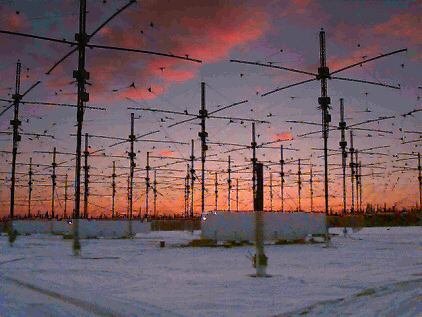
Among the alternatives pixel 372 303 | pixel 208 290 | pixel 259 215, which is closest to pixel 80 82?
pixel 259 215

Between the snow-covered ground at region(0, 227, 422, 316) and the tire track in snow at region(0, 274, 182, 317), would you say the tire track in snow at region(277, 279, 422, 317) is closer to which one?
the snow-covered ground at region(0, 227, 422, 316)

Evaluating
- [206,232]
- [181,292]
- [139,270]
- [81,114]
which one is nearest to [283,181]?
[206,232]

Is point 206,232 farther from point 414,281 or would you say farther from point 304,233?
point 414,281

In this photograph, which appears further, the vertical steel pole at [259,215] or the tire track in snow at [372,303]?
the vertical steel pole at [259,215]

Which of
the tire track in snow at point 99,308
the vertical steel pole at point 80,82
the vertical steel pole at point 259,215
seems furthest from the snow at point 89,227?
the tire track in snow at point 99,308

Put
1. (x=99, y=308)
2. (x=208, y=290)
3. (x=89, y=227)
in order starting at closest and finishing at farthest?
(x=99, y=308), (x=208, y=290), (x=89, y=227)

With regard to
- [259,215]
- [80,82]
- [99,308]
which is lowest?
[99,308]

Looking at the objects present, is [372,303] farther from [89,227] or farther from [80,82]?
[89,227]

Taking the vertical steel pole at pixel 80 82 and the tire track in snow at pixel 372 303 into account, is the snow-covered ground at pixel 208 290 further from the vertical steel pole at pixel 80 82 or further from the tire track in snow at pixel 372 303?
the vertical steel pole at pixel 80 82

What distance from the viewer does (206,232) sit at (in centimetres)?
4297

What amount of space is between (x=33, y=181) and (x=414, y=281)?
69089 mm

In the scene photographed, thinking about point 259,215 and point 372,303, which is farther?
point 259,215

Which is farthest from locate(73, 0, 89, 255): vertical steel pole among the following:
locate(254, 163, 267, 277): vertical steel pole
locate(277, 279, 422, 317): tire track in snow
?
locate(277, 279, 422, 317): tire track in snow

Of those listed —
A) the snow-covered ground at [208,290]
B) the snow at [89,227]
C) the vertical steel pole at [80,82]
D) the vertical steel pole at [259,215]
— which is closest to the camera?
the snow-covered ground at [208,290]
